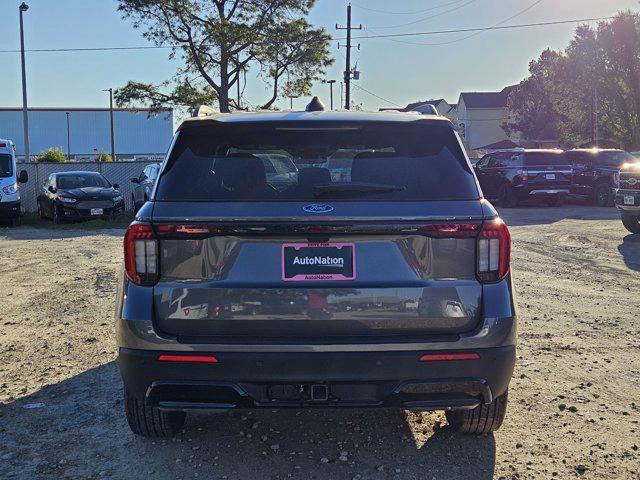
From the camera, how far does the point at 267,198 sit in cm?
304

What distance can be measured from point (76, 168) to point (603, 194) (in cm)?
1792

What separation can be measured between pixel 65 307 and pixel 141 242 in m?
4.75

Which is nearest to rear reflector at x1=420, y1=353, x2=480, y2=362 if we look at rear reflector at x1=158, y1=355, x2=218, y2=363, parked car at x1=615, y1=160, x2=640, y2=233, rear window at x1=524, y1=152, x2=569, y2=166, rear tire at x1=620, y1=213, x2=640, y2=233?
rear reflector at x1=158, y1=355, x2=218, y2=363

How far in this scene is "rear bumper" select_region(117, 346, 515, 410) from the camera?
2971 millimetres

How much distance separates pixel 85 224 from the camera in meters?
17.6

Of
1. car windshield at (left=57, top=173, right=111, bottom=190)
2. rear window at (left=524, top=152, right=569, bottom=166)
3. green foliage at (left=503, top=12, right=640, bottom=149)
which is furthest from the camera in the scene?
green foliage at (left=503, top=12, right=640, bottom=149)

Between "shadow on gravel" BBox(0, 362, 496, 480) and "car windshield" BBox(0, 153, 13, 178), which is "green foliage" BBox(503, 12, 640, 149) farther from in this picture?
"shadow on gravel" BBox(0, 362, 496, 480)

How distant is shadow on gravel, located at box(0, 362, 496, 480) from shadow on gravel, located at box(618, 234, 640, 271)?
→ 6.91 meters

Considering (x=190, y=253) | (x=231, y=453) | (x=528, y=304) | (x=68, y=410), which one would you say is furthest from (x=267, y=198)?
(x=528, y=304)

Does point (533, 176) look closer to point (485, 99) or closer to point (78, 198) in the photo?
point (78, 198)

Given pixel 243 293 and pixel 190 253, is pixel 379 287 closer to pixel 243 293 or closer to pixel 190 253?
pixel 243 293

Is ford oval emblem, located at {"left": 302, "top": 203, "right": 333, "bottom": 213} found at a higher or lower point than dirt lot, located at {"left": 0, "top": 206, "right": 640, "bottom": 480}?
higher

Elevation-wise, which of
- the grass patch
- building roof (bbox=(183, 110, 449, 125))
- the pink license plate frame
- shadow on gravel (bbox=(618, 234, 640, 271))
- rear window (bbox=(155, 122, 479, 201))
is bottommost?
the grass patch

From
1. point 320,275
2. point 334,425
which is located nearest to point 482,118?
point 334,425
